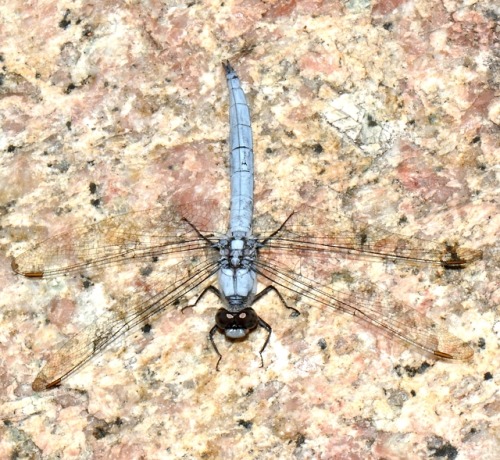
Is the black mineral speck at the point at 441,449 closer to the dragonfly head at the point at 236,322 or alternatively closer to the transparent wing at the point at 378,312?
the transparent wing at the point at 378,312

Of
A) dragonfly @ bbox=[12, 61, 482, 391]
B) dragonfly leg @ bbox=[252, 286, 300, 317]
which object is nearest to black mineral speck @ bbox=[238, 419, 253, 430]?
dragonfly @ bbox=[12, 61, 482, 391]

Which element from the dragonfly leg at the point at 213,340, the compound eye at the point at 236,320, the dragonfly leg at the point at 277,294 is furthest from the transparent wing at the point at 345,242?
the dragonfly leg at the point at 213,340

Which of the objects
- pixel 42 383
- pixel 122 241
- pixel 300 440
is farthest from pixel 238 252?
pixel 42 383

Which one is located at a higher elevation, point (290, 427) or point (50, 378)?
point (50, 378)

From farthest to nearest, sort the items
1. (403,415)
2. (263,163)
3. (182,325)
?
(263,163), (182,325), (403,415)

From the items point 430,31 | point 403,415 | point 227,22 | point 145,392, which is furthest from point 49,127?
point 403,415

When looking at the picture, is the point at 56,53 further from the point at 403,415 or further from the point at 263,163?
the point at 403,415

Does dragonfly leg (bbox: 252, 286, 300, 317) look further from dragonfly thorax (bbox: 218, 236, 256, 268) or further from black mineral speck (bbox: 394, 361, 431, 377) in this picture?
black mineral speck (bbox: 394, 361, 431, 377)
